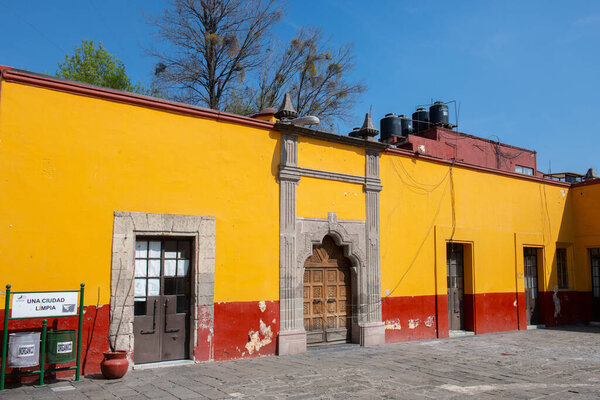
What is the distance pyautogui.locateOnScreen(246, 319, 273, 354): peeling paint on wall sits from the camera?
9.48 metres

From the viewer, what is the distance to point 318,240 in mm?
10742

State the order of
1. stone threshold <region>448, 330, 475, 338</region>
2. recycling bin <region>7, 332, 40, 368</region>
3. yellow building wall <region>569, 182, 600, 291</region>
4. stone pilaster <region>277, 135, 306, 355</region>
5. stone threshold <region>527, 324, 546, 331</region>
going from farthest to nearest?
yellow building wall <region>569, 182, 600, 291</region>
stone threshold <region>527, 324, 546, 331</region>
stone threshold <region>448, 330, 475, 338</region>
stone pilaster <region>277, 135, 306, 355</region>
recycling bin <region>7, 332, 40, 368</region>

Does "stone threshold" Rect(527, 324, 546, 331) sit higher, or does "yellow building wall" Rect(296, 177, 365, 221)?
"yellow building wall" Rect(296, 177, 365, 221)

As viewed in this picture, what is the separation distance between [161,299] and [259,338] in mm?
2138

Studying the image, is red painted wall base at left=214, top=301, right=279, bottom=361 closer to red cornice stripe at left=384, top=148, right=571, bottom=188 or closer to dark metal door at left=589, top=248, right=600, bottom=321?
red cornice stripe at left=384, top=148, right=571, bottom=188

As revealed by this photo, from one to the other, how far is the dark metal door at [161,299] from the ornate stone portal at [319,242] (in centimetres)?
203

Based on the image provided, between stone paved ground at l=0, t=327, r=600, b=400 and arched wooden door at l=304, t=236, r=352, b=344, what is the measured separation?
17.9 inches

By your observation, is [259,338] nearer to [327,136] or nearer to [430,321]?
[327,136]

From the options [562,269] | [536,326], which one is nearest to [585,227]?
[562,269]

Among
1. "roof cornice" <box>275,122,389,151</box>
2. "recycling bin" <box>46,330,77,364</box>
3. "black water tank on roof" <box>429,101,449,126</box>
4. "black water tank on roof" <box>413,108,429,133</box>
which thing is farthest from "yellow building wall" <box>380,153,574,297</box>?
"recycling bin" <box>46,330,77,364</box>

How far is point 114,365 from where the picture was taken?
741cm

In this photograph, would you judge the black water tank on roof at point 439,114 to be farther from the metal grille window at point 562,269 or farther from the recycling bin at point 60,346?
the recycling bin at point 60,346

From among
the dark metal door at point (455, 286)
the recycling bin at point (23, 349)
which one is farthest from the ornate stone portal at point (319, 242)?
the recycling bin at point (23, 349)

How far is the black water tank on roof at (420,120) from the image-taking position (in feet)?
65.8
